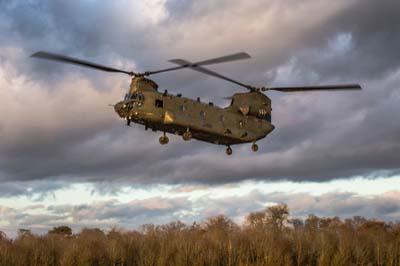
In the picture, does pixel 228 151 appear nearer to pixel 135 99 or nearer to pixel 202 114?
pixel 202 114

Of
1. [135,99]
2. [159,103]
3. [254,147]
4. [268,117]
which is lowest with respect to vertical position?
[254,147]

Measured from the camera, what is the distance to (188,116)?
40.6 meters

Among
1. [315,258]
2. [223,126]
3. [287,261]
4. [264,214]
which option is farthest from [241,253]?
[264,214]

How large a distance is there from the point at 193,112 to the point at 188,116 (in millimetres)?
672

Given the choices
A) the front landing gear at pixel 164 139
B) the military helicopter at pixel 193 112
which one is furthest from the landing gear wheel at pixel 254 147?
the front landing gear at pixel 164 139

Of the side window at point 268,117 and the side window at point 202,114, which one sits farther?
the side window at point 268,117

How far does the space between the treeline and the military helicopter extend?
6.71 m

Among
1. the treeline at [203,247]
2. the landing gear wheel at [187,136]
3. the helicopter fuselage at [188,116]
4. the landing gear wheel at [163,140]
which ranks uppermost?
the helicopter fuselage at [188,116]

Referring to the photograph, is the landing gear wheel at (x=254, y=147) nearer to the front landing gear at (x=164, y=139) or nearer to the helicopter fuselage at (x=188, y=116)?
the helicopter fuselage at (x=188, y=116)

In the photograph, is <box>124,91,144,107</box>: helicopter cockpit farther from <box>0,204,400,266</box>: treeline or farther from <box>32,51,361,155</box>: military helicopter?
<box>0,204,400,266</box>: treeline

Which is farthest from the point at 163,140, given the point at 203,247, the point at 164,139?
the point at 203,247

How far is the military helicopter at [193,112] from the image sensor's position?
38844 millimetres

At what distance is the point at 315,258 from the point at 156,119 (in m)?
15.7

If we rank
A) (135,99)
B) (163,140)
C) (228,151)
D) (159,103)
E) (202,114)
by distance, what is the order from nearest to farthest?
(135,99), (159,103), (163,140), (202,114), (228,151)
